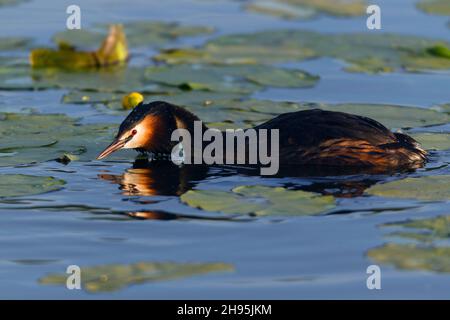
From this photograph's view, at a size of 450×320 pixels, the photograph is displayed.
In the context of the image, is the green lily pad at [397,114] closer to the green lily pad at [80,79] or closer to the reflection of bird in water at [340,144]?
the reflection of bird in water at [340,144]

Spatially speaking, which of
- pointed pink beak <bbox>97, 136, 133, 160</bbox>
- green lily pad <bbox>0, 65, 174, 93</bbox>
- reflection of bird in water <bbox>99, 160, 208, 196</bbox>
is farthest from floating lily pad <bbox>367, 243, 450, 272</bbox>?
green lily pad <bbox>0, 65, 174, 93</bbox>

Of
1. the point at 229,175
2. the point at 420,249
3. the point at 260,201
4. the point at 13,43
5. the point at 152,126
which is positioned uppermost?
the point at 13,43

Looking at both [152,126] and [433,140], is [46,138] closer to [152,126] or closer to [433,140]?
[152,126]

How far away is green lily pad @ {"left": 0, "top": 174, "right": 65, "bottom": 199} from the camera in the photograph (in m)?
10.4

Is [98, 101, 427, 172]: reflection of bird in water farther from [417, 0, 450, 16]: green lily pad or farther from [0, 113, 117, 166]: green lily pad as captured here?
[417, 0, 450, 16]: green lily pad

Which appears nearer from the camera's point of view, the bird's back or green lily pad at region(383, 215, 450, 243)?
green lily pad at region(383, 215, 450, 243)

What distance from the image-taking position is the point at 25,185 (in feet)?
34.7

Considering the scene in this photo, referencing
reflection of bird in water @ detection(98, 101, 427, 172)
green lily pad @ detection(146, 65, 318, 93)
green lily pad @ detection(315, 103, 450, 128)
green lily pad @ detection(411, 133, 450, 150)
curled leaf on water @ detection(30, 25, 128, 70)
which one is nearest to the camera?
reflection of bird in water @ detection(98, 101, 427, 172)

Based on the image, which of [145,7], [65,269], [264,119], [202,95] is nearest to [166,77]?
[202,95]

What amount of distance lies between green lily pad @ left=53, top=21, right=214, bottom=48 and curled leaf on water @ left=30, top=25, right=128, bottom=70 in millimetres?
975

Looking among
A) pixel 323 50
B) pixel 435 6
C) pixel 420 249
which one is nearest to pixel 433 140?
pixel 420 249

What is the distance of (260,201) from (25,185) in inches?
90.6

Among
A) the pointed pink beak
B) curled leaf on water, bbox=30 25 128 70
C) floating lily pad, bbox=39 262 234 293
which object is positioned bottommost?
floating lily pad, bbox=39 262 234 293

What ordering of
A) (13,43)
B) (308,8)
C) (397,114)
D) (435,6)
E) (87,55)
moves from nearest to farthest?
1. (397,114)
2. (87,55)
3. (13,43)
4. (435,6)
5. (308,8)
